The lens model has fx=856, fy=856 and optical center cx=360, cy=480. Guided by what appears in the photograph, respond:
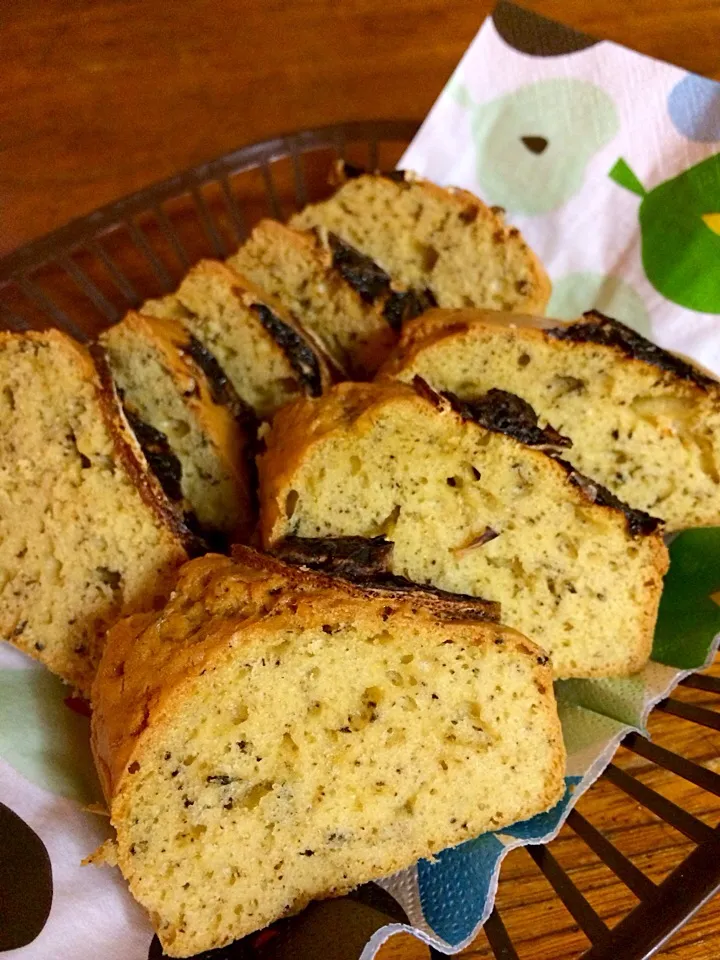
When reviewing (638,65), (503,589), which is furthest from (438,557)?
(638,65)

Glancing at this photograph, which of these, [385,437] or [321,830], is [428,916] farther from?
[385,437]

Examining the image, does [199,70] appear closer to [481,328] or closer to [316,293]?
[316,293]

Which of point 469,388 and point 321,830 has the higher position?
point 469,388

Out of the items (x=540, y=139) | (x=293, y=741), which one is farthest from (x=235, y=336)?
(x=540, y=139)

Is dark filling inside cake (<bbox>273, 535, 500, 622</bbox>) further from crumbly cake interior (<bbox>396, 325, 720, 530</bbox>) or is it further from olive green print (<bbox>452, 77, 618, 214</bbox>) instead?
olive green print (<bbox>452, 77, 618, 214</bbox>)

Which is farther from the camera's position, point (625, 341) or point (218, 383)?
point (218, 383)

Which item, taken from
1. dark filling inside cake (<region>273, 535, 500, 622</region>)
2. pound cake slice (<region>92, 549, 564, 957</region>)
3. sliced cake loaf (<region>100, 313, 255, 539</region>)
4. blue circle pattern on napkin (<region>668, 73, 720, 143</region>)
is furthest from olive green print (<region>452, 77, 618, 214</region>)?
pound cake slice (<region>92, 549, 564, 957</region>)
